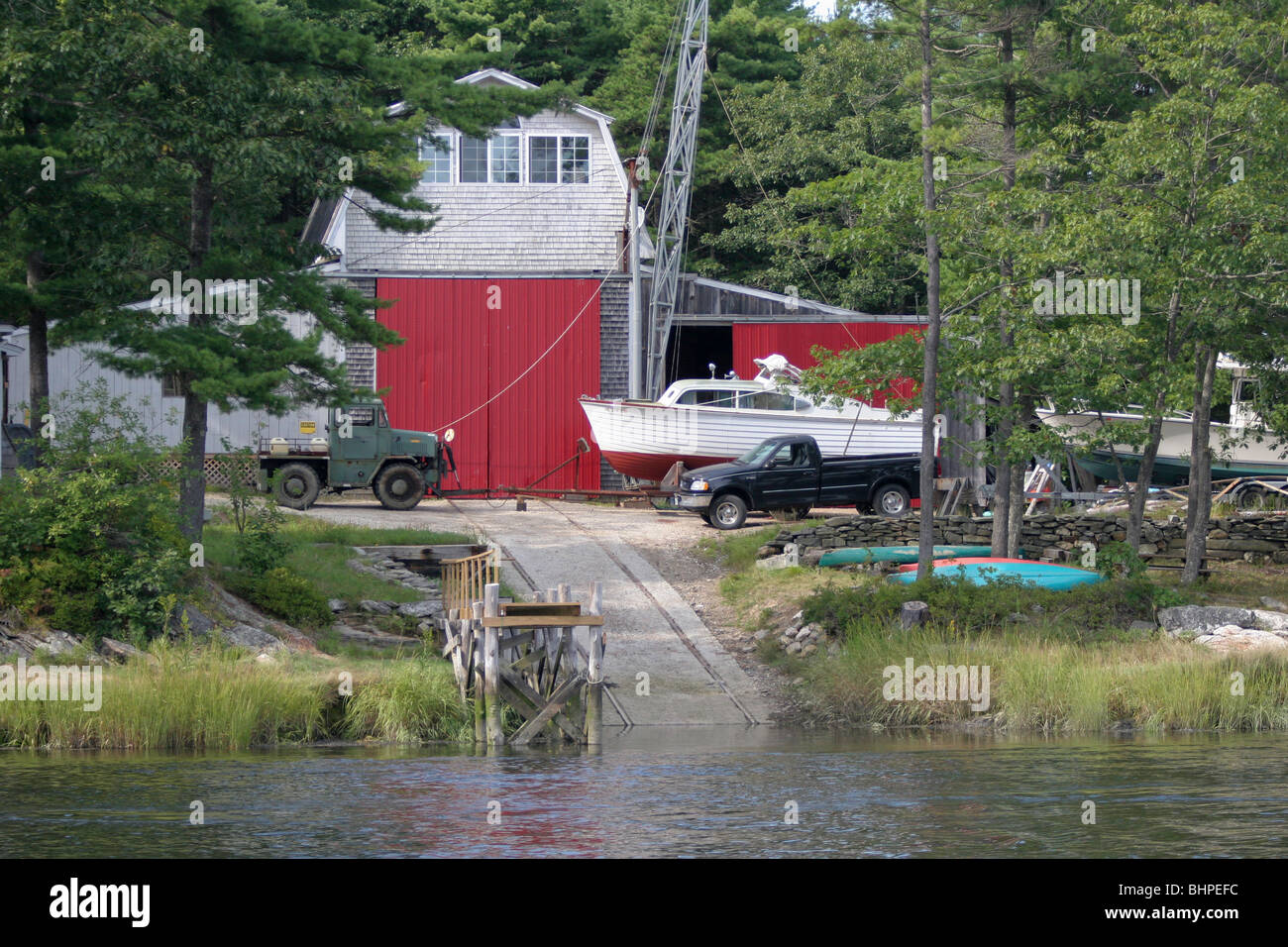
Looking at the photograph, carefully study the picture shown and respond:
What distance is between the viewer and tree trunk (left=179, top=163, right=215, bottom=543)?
20109mm

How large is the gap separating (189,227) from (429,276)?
1077cm

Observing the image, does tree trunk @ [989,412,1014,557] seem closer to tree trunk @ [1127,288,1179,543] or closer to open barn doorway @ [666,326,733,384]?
tree trunk @ [1127,288,1179,543]

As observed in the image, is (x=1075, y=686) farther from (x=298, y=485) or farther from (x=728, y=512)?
(x=298, y=485)

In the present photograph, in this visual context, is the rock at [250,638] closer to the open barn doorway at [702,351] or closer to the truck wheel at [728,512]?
the truck wheel at [728,512]

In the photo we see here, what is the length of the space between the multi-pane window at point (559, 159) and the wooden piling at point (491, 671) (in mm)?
18305

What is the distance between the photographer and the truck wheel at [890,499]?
92.9 feet

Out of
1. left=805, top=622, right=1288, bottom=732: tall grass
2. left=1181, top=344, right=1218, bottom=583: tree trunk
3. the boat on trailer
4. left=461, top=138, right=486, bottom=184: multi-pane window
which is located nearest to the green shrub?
left=805, top=622, right=1288, bottom=732: tall grass

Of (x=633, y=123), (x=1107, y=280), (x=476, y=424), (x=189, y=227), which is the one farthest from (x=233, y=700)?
(x=633, y=123)

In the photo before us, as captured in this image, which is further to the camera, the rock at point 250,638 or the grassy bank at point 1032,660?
the rock at point 250,638

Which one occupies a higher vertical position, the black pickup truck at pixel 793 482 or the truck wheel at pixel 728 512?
the black pickup truck at pixel 793 482
